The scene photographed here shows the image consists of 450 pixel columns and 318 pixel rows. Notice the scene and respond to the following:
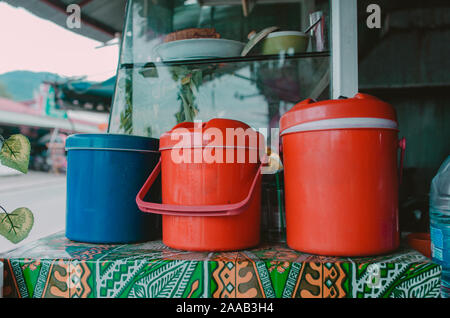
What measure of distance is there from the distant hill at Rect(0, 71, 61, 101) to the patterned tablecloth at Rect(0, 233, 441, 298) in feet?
2.23

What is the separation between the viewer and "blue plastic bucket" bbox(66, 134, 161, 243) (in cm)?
89

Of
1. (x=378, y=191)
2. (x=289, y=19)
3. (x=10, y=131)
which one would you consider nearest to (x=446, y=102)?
(x=289, y=19)

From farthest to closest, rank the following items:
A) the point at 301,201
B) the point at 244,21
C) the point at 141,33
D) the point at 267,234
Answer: the point at 244,21 < the point at 141,33 < the point at 267,234 < the point at 301,201

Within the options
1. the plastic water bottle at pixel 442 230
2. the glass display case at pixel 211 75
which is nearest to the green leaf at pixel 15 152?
the glass display case at pixel 211 75

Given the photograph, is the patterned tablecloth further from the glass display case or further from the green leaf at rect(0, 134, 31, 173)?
the glass display case

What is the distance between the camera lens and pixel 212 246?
2.57ft

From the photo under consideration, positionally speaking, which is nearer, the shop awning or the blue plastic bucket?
the blue plastic bucket

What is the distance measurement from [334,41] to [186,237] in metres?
Answer: 0.75

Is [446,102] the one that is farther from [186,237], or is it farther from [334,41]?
[186,237]

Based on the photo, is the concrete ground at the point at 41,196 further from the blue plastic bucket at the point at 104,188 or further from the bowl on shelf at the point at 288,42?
the bowl on shelf at the point at 288,42

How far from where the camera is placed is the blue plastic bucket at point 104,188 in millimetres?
893

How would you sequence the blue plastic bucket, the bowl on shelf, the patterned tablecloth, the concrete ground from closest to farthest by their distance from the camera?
the patterned tablecloth, the blue plastic bucket, the bowl on shelf, the concrete ground

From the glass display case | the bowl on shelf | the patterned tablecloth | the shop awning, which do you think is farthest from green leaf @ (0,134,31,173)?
the shop awning
